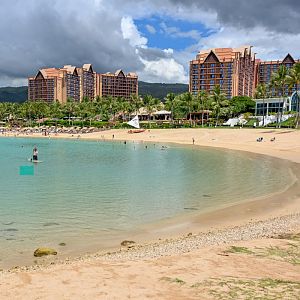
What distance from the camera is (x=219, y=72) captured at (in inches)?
6654

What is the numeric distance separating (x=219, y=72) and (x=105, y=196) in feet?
503

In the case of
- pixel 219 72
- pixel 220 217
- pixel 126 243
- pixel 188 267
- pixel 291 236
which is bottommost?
pixel 220 217

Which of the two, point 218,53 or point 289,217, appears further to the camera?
point 218,53

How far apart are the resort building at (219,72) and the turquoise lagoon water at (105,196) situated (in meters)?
132

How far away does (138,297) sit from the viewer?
26.5 feet

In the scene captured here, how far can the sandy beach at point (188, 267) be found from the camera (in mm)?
8328

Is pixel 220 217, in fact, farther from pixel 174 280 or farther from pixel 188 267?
pixel 174 280

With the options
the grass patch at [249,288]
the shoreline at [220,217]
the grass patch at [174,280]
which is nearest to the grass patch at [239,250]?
the grass patch at [249,288]

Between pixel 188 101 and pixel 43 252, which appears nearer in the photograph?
pixel 43 252

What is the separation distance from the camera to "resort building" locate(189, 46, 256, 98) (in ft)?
550

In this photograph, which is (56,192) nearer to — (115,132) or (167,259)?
(167,259)

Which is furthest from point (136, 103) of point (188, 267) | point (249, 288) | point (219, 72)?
point (249, 288)

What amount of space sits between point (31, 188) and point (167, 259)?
61.0ft

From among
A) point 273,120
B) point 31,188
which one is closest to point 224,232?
point 31,188
